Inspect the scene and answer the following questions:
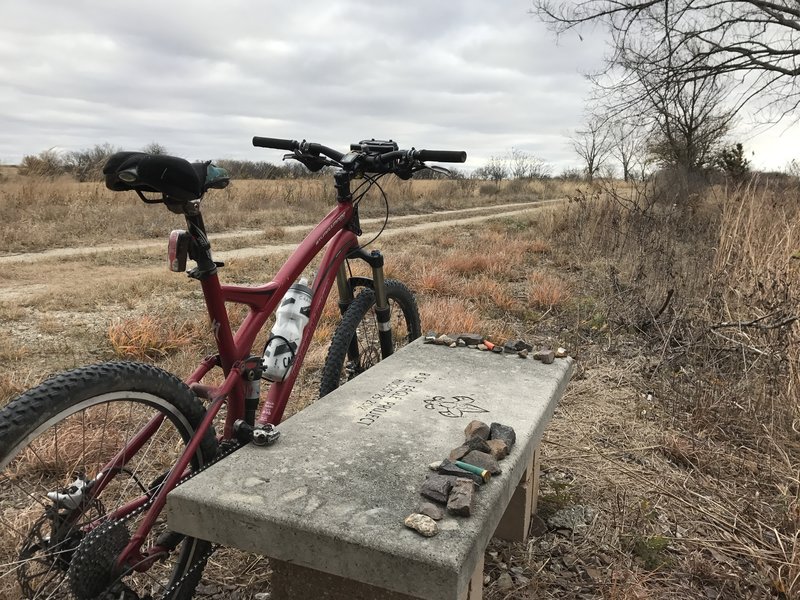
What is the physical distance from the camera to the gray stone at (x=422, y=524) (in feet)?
4.64

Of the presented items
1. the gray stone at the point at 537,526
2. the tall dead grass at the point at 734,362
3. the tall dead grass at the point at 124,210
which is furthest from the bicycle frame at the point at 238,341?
the tall dead grass at the point at 124,210

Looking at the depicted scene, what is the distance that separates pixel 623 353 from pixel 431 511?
3401mm

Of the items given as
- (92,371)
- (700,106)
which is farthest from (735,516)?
(700,106)

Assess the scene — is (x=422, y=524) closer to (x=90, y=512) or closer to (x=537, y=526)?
(x=90, y=512)

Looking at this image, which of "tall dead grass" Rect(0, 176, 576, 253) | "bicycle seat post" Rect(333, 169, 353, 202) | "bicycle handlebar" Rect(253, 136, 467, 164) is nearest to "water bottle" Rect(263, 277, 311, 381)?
"bicycle seat post" Rect(333, 169, 353, 202)

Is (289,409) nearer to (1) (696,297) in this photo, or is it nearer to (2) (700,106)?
(1) (696,297)

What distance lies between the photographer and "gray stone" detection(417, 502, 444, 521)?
4.92 feet

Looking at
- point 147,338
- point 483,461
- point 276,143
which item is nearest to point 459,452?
point 483,461

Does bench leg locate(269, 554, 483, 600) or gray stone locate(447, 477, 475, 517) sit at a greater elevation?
gray stone locate(447, 477, 475, 517)

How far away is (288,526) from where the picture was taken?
1461 mm

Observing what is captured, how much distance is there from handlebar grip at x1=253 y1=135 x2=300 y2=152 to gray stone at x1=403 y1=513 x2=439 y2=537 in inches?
76.9

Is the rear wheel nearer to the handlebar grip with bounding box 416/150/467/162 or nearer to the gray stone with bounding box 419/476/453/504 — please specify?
the gray stone with bounding box 419/476/453/504

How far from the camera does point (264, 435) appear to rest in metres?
1.87

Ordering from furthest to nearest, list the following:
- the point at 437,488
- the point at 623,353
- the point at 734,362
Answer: the point at 623,353 → the point at 734,362 → the point at 437,488
